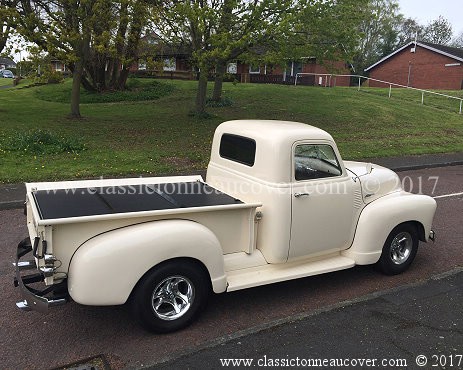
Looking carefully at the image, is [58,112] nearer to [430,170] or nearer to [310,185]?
[430,170]

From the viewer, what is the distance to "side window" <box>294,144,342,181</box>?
4.57 m

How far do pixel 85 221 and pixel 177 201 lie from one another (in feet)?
3.34

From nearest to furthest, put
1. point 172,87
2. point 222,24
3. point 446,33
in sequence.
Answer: point 222,24, point 172,87, point 446,33

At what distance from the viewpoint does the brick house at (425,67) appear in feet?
129

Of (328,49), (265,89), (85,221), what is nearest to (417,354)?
(85,221)

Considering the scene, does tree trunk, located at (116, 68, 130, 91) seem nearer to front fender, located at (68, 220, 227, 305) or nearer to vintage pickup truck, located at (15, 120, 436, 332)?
vintage pickup truck, located at (15, 120, 436, 332)

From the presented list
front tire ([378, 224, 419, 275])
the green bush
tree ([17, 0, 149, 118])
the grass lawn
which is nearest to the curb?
front tire ([378, 224, 419, 275])

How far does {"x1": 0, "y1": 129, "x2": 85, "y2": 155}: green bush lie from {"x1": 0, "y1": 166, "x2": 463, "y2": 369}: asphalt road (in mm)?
5738

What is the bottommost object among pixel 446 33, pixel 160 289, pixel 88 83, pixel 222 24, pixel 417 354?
pixel 417 354

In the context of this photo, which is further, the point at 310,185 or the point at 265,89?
the point at 265,89

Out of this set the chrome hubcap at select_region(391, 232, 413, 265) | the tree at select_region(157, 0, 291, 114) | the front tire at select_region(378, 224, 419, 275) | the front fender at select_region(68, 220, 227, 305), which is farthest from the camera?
the tree at select_region(157, 0, 291, 114)

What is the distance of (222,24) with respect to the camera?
40.3 feet

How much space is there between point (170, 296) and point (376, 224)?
8.15 ft

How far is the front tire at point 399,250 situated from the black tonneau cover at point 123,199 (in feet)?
6.53
